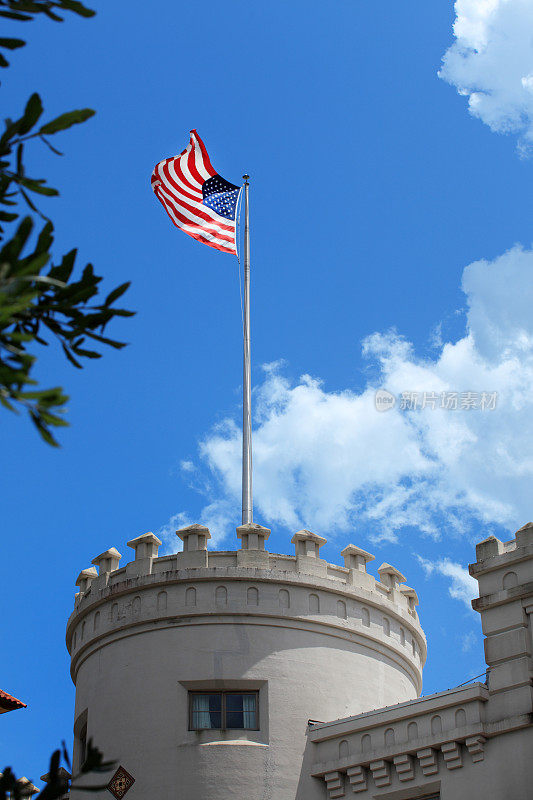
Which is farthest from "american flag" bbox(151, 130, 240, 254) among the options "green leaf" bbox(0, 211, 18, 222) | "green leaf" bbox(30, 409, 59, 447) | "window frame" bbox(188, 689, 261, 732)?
"green leaf" bbox(30, 409, 59, 447)

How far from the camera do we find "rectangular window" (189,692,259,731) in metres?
18.4

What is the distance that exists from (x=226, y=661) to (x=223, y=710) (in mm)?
822

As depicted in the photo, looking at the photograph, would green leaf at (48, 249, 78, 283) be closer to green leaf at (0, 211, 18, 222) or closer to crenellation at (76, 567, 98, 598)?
green leaf at (0, 211, 18, 222)

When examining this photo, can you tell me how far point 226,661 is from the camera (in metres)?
18.6

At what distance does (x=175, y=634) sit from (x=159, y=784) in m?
2.51

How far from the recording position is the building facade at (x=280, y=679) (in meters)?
16.5

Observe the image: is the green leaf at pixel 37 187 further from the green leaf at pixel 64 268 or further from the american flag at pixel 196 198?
the american flag at pixel 196 198

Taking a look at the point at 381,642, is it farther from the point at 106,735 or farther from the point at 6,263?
the point at 6,263

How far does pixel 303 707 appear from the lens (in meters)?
18.7

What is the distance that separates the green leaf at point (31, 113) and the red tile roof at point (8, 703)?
19.1 metres

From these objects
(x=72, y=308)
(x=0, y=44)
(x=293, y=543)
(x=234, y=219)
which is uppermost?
(x=234, y=219)

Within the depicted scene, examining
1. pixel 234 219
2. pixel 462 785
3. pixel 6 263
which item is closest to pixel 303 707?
pixel 462 785

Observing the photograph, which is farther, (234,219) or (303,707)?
(234,219)

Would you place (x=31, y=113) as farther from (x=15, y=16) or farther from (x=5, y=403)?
(x=5, y=403)
